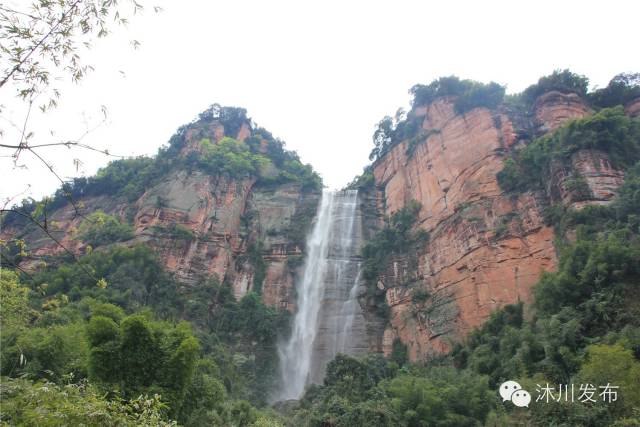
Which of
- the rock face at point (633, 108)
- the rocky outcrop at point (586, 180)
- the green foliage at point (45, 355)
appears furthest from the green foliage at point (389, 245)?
the green foliage at point (45, 355)

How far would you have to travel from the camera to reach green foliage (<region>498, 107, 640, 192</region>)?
856 inches

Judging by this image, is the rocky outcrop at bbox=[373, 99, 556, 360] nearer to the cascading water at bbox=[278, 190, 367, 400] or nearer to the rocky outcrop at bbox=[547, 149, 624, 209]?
the rocky outcrop at bbox=[547, 149, 624, 209]

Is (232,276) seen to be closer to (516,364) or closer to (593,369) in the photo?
(516,364)

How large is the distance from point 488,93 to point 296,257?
1700 cm

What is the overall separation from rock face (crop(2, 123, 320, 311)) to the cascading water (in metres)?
1.24

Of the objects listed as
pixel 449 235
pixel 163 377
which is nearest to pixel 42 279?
pixel 163 377

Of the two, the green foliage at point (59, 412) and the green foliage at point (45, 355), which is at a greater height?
the green foliage at point (45, 355)

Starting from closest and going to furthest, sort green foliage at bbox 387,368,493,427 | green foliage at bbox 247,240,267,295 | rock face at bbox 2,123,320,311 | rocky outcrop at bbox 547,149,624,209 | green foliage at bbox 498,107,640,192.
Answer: green foliage at bbox 387,368,493,427, rocky outcrop at bbox 547,149,624,209, green foliage at bbox 498,107,640,192, rock face at bbox 2,123,320,311, green foliage at bbox 247,240,267,295

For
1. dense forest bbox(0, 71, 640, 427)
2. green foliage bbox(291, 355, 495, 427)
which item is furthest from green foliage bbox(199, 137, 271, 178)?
green foliage bbox(291, 355, 495, 427)

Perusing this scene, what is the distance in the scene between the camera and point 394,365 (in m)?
22.5

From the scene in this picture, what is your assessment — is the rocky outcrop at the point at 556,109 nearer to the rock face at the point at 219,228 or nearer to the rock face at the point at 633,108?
the rock face at the point at 633,108

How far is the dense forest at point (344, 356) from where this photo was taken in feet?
36.4

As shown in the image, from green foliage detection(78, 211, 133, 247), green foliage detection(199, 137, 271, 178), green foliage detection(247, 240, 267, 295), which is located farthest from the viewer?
green foliage detection(199, 137, 271, 178)

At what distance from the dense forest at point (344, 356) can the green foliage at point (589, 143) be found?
66 millimetres
